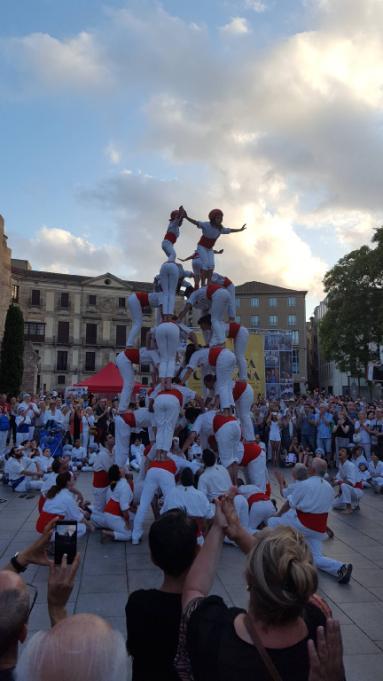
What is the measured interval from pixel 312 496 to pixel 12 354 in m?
35.5

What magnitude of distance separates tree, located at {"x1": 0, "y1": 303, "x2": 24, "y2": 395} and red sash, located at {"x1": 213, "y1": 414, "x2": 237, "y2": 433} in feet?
104

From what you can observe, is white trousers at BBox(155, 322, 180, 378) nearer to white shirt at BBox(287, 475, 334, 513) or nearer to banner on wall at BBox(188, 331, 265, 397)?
white shirt at BBox(287, 475, 334, 513)

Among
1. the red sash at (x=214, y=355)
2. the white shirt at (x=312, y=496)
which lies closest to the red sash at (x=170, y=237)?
the red sash at (x=214, y=355)

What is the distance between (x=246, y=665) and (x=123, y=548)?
6413 millimetres

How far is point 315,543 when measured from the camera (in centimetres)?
670

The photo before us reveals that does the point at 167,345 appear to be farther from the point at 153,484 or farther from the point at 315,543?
the point at 315,543

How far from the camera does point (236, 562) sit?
7.18m

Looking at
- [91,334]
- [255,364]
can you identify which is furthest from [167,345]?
[91,334]

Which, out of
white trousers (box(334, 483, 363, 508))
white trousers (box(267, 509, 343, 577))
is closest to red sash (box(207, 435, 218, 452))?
white trousers (box(267, 509, 343, 577))

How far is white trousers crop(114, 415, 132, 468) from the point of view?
9191mm

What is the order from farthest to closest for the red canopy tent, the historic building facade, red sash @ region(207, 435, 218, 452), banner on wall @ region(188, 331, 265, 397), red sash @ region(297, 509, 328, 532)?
the historic building facade → the red canopy tent → banner on wall @ region(188, 331, 265, 397) → red sash @ region(207, 435, 218, 452) → red sash @ region(297, 509, 328, 532)

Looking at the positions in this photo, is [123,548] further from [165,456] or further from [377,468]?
[377,468]

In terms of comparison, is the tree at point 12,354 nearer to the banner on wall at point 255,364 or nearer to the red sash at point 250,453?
the banner on wall at point 255,364

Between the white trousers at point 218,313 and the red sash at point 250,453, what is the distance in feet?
6.07
